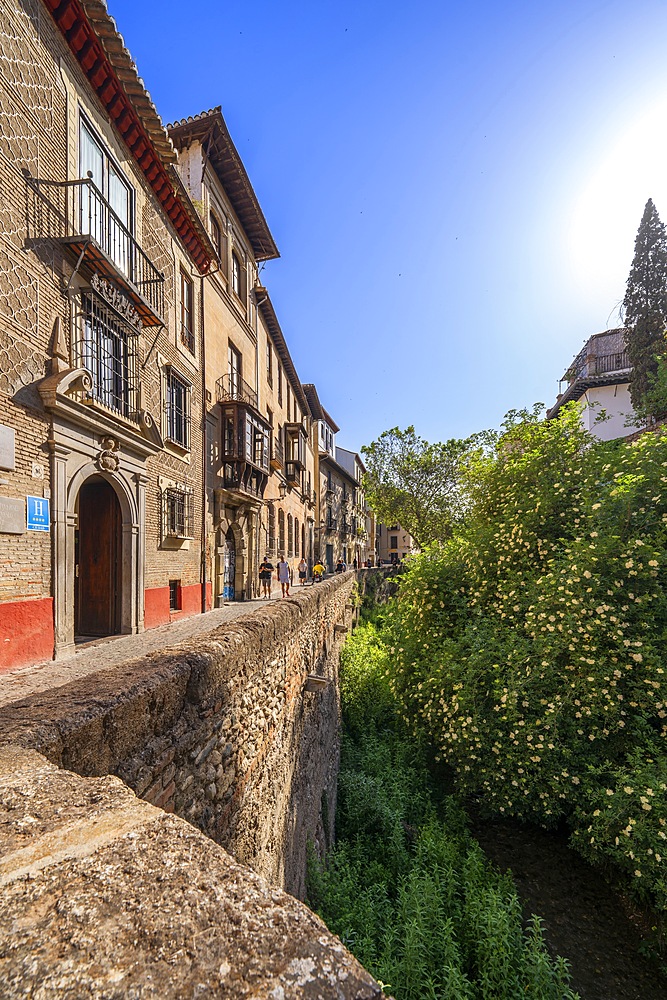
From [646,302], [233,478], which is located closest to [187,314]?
[233,478]

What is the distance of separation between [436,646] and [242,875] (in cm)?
748

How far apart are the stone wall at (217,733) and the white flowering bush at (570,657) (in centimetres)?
267

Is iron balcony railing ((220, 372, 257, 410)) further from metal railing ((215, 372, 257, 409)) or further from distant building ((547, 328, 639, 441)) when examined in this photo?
distant building ((547, 328, 639, 441))

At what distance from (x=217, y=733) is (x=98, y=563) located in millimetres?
8060

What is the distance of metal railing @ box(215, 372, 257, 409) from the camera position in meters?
14.8

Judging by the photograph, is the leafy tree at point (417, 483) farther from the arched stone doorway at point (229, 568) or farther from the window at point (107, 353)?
the window at point (107, 353)

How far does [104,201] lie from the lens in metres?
8.13

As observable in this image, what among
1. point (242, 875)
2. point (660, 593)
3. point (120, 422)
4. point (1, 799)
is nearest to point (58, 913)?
point (242, 875)

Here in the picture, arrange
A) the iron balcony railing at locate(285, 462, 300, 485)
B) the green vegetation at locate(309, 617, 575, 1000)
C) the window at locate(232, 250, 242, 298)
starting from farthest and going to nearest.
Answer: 1. the iron balcony railing at locate(285, 462, 300, 485)
2. the window at locate(232, 250, 242, 298)
3. the green vegetation at locate(309, 617, 575, 1000)

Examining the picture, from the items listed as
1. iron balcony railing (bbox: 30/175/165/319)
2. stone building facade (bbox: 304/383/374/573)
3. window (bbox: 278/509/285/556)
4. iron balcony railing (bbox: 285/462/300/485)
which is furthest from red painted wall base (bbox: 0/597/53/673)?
stone building facade (bbox: 304/383/374/573)

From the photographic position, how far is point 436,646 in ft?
27.3

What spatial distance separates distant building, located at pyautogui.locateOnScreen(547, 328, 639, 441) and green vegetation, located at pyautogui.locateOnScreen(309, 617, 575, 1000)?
21.1m

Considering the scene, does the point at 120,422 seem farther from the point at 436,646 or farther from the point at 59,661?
the point at 436,646

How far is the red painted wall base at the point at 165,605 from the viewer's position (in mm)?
10383
